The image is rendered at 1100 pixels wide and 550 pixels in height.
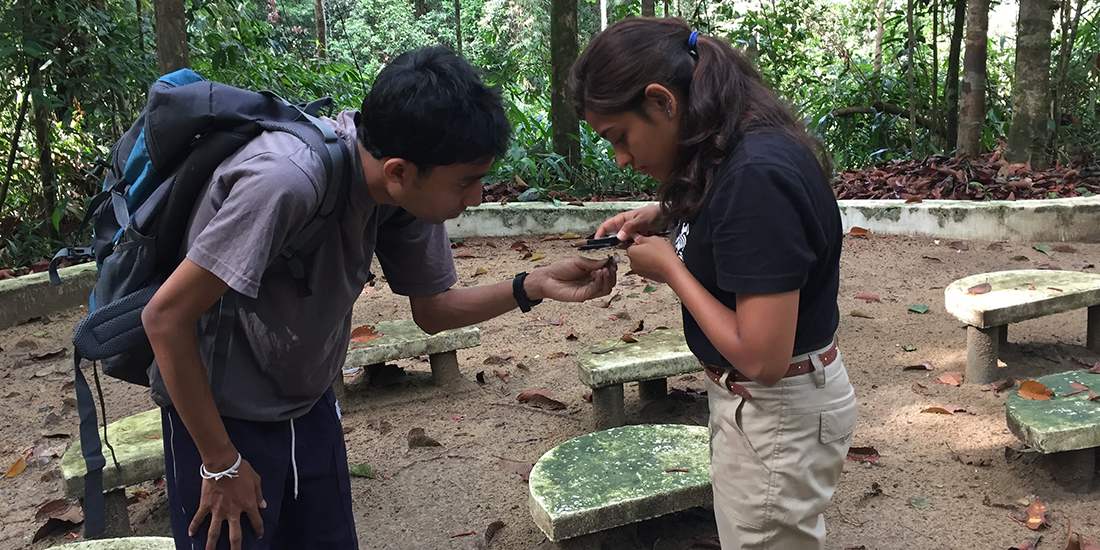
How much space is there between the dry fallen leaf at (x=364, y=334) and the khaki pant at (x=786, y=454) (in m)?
2.54

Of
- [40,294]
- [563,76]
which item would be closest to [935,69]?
[563,76]

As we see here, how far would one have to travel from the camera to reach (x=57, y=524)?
3.04 meters

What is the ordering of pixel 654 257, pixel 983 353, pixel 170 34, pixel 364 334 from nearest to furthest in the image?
pixel 654 257 → pixel 983 353 → pixel 364 334 → pixel 170 34

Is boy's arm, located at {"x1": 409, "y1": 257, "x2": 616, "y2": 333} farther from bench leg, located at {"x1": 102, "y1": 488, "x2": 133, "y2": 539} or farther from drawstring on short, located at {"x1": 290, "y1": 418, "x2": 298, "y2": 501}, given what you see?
bench leg, located at {"x1": 102, "y1": 488, "x2": 133, "y2": 539}

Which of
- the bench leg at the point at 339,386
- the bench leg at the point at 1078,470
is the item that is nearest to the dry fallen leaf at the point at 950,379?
the bench leg at the point at 1078,470

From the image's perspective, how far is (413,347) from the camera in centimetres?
392

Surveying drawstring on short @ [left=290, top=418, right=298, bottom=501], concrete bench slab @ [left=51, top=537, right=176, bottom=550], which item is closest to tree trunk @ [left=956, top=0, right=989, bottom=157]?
drawstring on short @ [left=290, top=418, right=298, bottom=501]

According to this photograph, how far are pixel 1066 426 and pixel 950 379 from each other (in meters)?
1.10

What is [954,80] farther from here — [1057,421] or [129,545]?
[129,545]

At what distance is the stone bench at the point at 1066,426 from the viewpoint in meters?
2.72

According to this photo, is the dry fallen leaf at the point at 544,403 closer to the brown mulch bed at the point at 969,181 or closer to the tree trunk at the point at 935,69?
the brown mulch bed at the point at 969,181

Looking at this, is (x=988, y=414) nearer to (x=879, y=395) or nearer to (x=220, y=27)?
(x=879, y=395)

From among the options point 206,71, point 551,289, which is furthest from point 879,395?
point 206,71

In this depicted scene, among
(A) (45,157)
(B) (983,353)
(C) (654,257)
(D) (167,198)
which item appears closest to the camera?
(D) (167,198)
